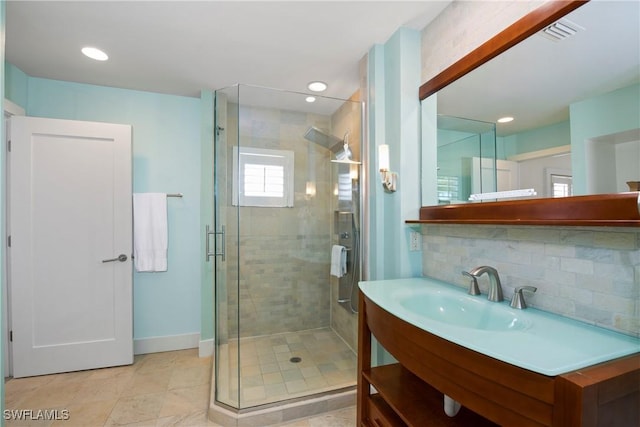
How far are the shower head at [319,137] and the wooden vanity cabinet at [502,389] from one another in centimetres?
159

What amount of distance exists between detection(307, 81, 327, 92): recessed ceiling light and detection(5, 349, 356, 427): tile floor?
8.45ft

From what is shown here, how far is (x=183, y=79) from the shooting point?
236 centimetres

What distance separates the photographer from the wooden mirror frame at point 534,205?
822mm

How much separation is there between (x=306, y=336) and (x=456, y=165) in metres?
1.87

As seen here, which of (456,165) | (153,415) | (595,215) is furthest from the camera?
(153,415)

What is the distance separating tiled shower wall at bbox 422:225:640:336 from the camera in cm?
86

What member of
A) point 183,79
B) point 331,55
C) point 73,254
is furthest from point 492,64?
point 73,254

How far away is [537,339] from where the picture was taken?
822 mm

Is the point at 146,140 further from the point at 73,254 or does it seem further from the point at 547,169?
the point at 547,169

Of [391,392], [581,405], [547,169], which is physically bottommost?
[391,392]

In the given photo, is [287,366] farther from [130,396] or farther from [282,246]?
[130,396]

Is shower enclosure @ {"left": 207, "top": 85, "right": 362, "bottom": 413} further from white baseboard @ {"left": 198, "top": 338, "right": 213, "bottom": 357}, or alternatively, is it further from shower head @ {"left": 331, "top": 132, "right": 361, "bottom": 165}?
white baseboard @ {"left": 198, "top": 338, "right": 213, "bottom": 357}

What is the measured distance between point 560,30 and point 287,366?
8.10 ft

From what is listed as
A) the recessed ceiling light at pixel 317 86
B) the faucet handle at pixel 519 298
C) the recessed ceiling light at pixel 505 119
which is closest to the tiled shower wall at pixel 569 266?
the faucet handle at pixel 519 298
